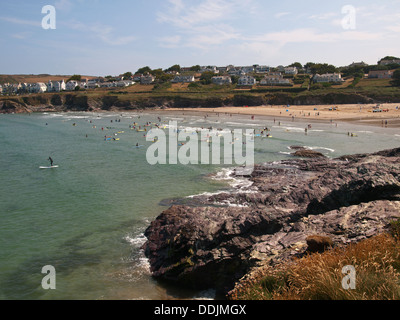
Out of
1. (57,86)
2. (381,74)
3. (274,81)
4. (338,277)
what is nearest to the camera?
(338,277)

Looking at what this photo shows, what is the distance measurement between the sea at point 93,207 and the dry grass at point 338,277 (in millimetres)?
5258

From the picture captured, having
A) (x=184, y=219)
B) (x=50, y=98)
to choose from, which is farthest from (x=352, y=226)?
(x=50, y=98)

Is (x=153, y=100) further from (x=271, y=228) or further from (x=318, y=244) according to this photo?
(x=318, y=244)

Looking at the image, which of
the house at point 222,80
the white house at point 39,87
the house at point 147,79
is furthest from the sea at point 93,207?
the white house at point 39,87

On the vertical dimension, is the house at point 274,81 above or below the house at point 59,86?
below

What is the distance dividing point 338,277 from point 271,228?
7.81 meters

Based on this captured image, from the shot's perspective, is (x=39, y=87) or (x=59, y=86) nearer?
(x=59, y=86)

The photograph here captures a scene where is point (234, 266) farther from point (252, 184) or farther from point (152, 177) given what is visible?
point (152, 177)

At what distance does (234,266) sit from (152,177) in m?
19.1

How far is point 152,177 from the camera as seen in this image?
30.3m

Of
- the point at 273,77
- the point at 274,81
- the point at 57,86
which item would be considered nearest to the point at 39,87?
the point at 57,86

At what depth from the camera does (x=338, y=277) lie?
6797 mm

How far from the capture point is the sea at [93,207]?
13664 mm

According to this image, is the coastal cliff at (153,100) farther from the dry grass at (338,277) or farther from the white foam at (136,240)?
the dry grass at (338,277)
